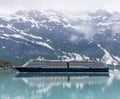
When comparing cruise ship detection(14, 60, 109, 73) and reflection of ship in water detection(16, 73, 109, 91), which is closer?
reflection of ship in water detection(16, 73, 109, 91)

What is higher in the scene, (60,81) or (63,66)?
(63,66)

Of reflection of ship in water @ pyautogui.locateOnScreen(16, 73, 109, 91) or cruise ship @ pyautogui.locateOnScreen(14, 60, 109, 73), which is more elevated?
cruise ship @ pyautogui.locateOnScreen(14, 60, 109, 73)

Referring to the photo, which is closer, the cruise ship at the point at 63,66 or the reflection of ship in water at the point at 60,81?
the reflection of ship in water at the point at 60,81

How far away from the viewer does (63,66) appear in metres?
180

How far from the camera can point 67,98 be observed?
65.6m

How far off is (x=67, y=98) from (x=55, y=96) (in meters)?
2.58

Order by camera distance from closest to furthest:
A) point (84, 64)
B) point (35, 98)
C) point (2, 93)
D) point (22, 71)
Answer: point (35, 98) → point (2, 93) → point (22, 71) → point (84, 64)

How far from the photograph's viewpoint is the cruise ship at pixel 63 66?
175 m

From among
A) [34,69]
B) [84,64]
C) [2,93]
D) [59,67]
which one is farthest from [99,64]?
[2,93]

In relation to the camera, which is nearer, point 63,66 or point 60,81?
point 60,81

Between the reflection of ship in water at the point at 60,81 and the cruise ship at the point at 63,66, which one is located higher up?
the cruise ship at the point at 63,66

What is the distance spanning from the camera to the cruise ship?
175 m

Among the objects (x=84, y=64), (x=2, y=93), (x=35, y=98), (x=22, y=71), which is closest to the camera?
(x=35, y=98)

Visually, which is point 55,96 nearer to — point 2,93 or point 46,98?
point 46,98
